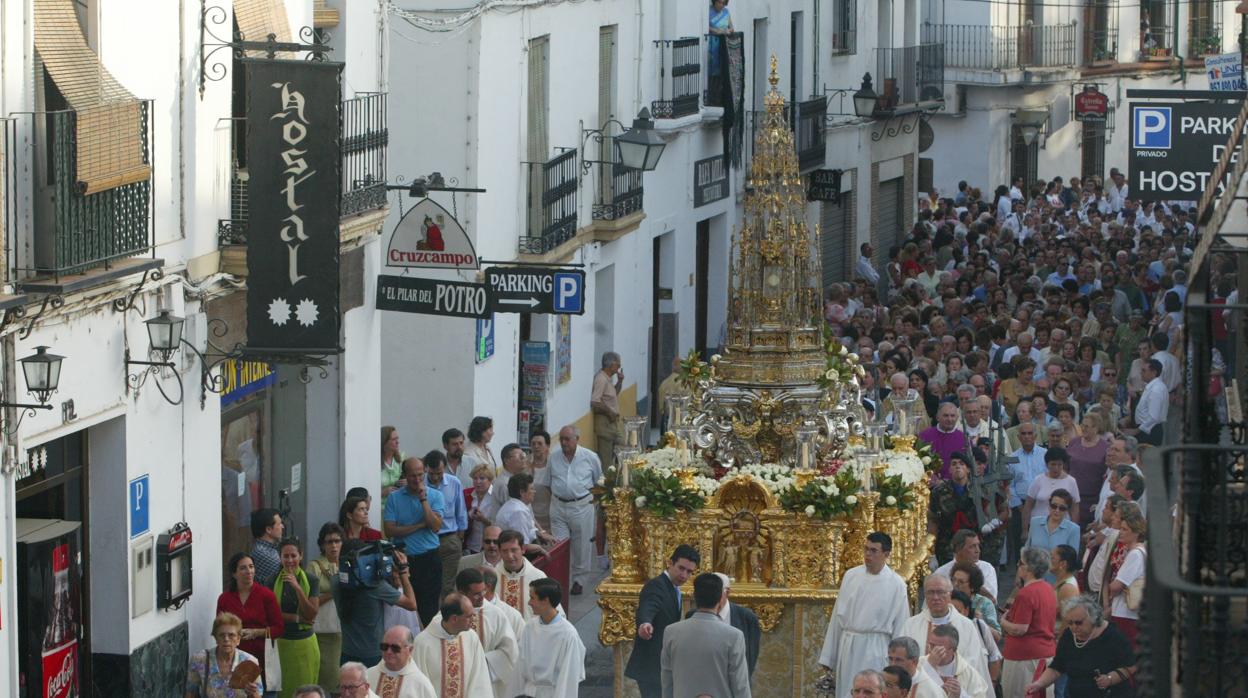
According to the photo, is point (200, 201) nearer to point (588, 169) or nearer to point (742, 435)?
point (742, 435)

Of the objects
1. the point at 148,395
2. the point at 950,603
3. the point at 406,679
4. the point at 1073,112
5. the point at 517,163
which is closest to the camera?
the point at 406,679

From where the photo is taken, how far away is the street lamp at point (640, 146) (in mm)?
23672

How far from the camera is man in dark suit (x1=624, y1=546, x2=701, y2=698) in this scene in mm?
14391

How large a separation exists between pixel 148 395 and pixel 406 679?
2.95 metres

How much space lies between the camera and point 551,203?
76.2 ft

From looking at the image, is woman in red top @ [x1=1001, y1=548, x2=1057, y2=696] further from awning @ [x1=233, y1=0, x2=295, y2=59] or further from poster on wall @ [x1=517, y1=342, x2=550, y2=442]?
poster on wall @ [x1=517, y1=342, x2=550, y2=442]

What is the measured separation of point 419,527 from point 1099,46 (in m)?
34.6

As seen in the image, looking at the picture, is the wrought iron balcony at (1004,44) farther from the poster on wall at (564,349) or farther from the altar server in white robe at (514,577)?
the altar server in white robe at (514,577)

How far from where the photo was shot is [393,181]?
20906mm

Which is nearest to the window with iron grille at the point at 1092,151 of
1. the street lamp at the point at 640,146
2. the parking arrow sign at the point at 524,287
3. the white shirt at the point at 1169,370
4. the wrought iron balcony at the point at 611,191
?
the wrought iron balcony at the point at 611,191

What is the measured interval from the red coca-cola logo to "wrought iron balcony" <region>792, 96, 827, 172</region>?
2117 centimetres

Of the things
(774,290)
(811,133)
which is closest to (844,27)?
(811,133)

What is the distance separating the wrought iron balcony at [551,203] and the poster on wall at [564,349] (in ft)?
2.93

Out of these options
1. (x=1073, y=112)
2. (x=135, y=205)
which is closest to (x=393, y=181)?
(x=135, y=205)
